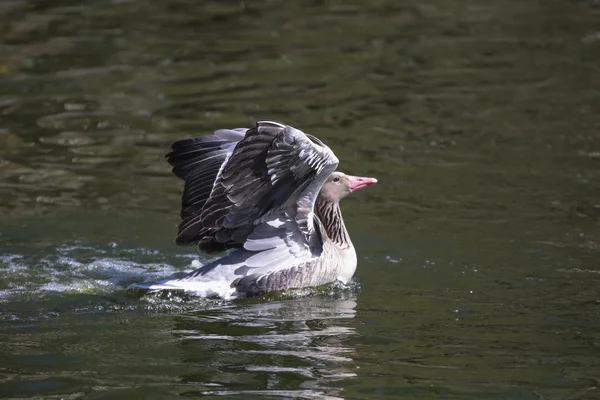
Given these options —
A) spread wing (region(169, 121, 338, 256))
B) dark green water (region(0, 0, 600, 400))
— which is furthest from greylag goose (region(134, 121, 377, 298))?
dark green water (region(0, 0, 600, 400))

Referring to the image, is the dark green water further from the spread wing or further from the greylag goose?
the spread wing

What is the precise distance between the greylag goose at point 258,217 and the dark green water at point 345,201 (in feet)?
0.81

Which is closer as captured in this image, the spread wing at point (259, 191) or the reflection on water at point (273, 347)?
the reflection on water at point (273, 347)

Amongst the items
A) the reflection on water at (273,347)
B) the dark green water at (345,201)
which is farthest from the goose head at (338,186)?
the reflection on water at (273,347)

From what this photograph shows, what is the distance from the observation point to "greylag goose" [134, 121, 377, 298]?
8.13 m

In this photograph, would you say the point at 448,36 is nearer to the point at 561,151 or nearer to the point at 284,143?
the point at 561,151

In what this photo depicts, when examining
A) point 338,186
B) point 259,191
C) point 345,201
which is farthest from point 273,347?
point 345,201

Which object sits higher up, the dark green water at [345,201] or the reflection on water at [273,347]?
the dark green water at [345,201]

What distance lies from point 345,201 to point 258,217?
3301mm

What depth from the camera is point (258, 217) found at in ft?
28.6

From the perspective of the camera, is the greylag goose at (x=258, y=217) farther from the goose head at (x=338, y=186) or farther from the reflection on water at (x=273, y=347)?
the reflection on water at (x=273, y=347)

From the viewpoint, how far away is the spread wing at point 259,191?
7.87 meters

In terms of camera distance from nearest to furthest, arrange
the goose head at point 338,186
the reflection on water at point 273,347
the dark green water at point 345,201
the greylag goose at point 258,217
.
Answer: the reflection on water at point 273,347 → the dark green water at point 345,201 → the greylag goose at point 258,217 → the goose head at point 338,186

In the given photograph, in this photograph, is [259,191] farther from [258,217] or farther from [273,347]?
[273,347]
